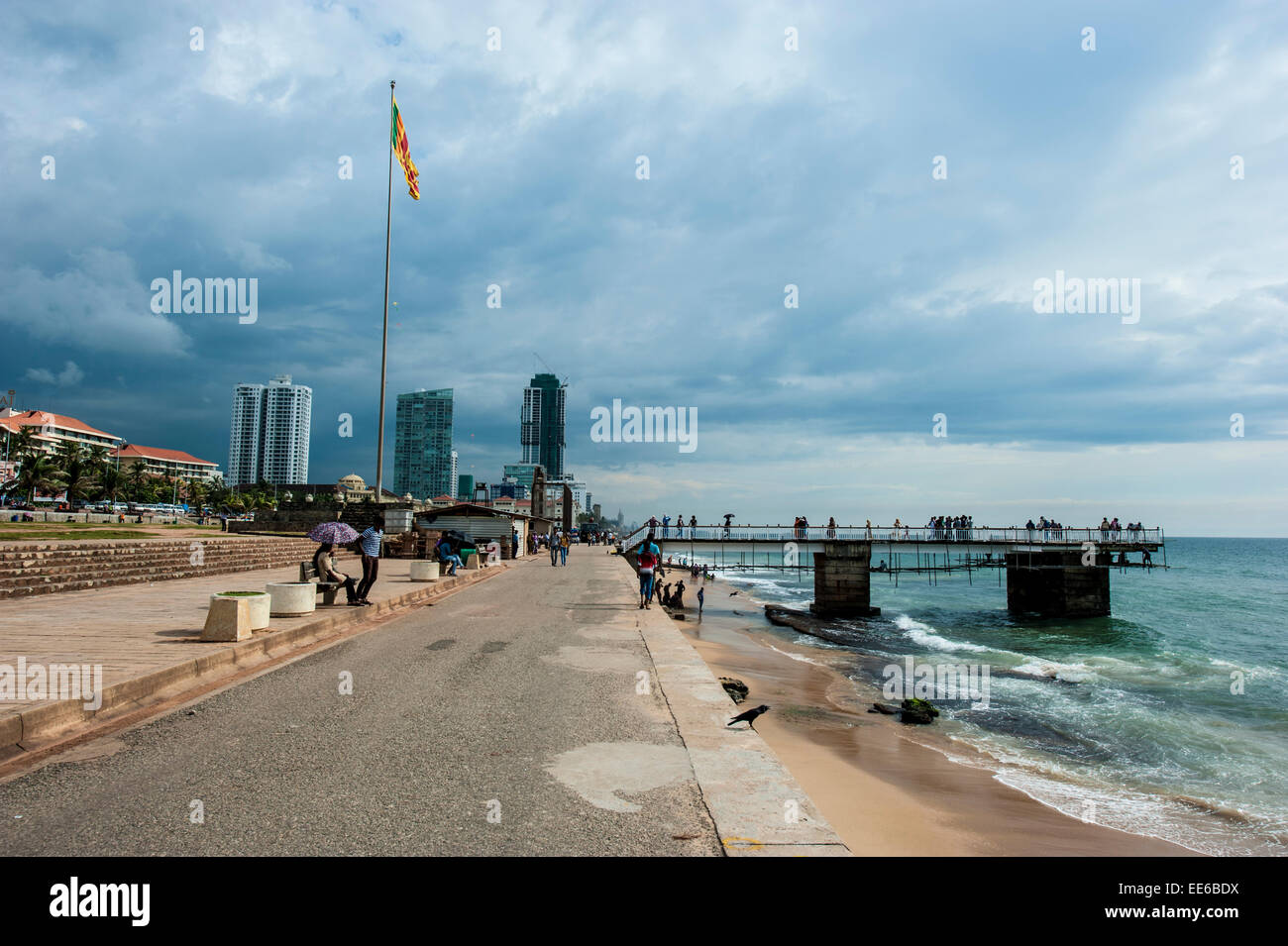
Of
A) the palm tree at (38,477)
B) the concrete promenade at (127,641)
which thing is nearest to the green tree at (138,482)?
the palm tree at (38,477)

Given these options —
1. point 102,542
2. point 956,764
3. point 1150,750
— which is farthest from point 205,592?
point 1150,750

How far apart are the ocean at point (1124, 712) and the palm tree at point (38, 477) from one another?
233 feet

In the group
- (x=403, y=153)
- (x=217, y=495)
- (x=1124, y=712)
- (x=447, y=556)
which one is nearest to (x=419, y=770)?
(x=1124, y=712)

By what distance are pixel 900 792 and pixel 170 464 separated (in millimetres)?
192333

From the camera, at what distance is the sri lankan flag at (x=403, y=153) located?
27.1m

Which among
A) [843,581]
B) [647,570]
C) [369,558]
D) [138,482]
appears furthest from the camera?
[138,482]

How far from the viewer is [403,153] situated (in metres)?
27.5

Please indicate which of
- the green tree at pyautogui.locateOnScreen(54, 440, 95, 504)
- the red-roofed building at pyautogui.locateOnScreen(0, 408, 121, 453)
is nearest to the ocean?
the green tree at pyautogui.locateOnScreen(54, 440, 95, 504)

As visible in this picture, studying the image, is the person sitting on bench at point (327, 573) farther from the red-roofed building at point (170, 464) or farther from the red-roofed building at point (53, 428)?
the red-roofed building at point (170, 464)

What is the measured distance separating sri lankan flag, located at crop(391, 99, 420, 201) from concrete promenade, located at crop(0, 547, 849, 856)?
23699 millimetres

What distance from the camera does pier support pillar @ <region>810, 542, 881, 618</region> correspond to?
123 feet

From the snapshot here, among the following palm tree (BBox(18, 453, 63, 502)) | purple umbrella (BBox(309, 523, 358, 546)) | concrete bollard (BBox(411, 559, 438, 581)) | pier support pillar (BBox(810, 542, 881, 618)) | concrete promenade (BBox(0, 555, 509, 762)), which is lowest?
pier support pillar (BBox(810, 542, 881, 618))

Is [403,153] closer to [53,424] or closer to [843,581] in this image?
[843,581]

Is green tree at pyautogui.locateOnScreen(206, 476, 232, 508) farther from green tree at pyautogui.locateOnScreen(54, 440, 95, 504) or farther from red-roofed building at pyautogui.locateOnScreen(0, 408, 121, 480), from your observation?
green tree at pyautogui.locateOnScreen(54, 440, 95, 504)
